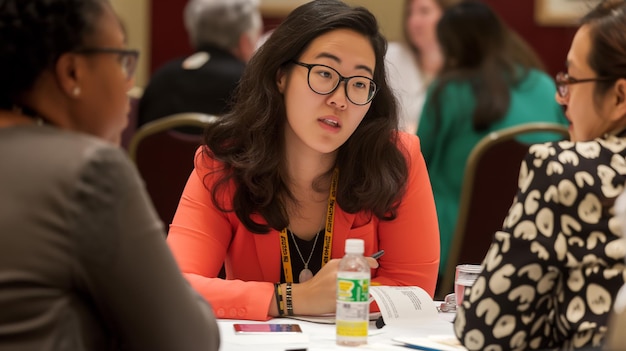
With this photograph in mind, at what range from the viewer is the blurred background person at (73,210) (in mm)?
1389

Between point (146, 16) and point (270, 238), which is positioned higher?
point (146, 16)

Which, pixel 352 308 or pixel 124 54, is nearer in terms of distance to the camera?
pixel 124 54

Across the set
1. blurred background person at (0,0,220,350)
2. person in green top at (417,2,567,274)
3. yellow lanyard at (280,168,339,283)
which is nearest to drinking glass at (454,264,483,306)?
yellow lanyard at (280,168,339,283)

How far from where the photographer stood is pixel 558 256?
1693mm

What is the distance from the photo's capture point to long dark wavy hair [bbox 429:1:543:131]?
421cm

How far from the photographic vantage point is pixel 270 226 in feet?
8.13

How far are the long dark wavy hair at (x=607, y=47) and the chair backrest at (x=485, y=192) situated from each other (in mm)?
1483

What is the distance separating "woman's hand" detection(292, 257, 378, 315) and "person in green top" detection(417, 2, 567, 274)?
1925 millimetres

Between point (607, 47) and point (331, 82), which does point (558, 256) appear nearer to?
point (607, 47)

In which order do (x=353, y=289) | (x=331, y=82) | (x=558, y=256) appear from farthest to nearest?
(x=331, y=82)
(x=353, y=289)
(x=558, y=256)

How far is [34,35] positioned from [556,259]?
967 millimetres

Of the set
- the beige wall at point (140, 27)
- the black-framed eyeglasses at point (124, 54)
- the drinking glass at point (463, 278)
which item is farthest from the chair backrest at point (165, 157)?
the beige wall at point (140, 27)

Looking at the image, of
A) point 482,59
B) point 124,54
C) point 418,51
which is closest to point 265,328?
point 124,54

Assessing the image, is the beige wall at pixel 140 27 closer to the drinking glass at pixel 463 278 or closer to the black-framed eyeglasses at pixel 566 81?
the drinking glass at pixel 463 278
